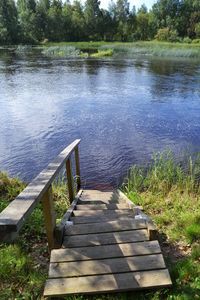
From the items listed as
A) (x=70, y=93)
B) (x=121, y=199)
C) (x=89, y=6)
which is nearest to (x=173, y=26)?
(x=89, y=6)

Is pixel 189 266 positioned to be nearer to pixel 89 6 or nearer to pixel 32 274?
pixel 32 274

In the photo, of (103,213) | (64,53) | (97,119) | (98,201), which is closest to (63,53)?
(64,53)

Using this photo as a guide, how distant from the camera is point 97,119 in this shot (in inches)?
578

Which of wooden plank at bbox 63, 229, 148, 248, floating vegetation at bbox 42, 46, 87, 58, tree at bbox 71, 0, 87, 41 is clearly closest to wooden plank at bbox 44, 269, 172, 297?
wooden plank at bbox 63, 229, 148, 248

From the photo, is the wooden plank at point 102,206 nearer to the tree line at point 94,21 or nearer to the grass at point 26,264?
the grass at point 26,264

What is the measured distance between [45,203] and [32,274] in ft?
2.90

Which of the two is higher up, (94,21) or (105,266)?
(94,21)

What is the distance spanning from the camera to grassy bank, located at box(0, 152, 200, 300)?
358 cm

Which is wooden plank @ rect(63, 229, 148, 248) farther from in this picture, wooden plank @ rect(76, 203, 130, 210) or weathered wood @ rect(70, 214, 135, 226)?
wooden plank @ rect(76, 203, 130, 210)

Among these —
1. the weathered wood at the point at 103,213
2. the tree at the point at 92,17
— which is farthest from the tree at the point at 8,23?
the weathered wood at the point at 103,213

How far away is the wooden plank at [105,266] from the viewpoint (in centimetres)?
340

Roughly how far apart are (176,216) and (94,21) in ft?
288

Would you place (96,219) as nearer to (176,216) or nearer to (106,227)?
(106,227)

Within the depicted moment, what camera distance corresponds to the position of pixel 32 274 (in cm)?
391
